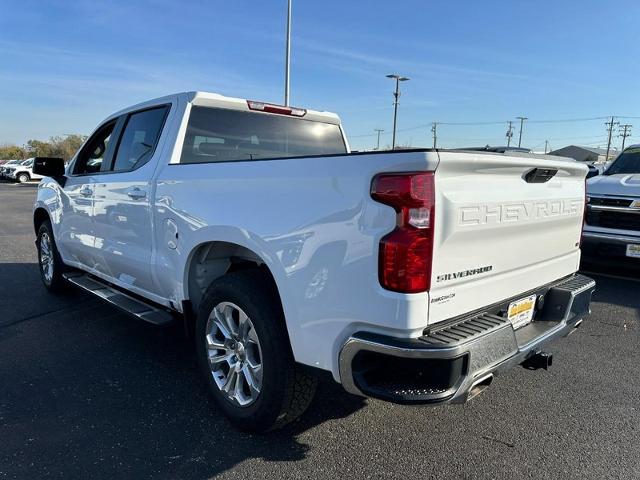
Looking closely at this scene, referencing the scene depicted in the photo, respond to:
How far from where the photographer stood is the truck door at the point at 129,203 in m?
3.79

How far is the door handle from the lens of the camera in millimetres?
3750

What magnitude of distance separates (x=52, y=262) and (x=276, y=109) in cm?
343

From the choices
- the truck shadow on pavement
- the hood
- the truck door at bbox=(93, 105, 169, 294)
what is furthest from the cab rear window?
the hood

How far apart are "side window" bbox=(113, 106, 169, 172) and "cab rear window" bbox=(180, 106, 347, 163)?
31 centimetres

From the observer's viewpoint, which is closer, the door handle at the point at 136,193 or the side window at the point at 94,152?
the door handle at the point at 136,193

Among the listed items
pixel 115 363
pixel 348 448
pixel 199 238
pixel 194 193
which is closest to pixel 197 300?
pixel 199 238

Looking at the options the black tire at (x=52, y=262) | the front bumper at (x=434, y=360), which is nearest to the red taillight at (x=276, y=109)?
the front bumper at (x=434, y=360)

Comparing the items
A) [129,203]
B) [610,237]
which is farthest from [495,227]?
[610,237]

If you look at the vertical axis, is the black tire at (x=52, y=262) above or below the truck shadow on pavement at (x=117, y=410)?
above

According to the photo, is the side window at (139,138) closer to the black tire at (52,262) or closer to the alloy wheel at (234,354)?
the alloy wheel at (234,354)

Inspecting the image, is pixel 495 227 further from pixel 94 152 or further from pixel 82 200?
pixel 94 152

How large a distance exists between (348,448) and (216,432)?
0.78m

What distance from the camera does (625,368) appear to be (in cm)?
399

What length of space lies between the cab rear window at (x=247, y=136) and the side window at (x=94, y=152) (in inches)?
52.4
